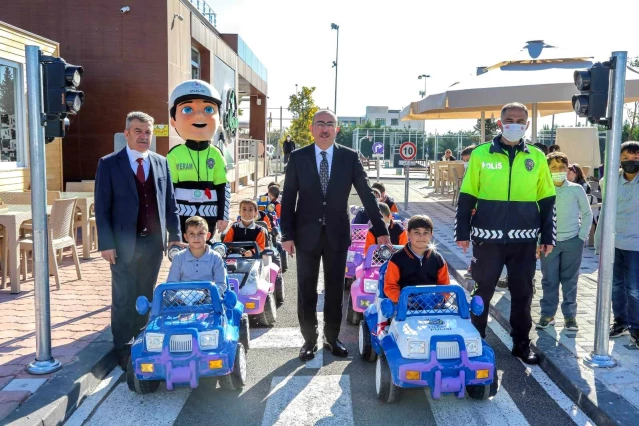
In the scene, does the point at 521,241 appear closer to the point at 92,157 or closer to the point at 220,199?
the point at 220,199

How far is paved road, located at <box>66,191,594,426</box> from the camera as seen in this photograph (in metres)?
4.12

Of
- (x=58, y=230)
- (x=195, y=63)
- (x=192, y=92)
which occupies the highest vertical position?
(x=195, y=63)

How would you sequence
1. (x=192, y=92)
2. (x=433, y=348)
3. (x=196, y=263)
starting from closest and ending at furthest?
(x=433, y=348) → (x=196, y=263) → (x=192, y=92)

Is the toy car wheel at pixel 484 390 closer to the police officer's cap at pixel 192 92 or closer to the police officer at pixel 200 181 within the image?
the police officer at pixel 200 181

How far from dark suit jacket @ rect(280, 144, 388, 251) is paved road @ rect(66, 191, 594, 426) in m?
1.09

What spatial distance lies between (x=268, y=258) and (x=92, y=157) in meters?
11.0

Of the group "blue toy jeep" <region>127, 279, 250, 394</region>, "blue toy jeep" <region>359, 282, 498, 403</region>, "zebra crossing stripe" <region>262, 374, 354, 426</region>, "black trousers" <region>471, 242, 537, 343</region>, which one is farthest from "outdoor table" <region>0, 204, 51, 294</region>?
"black trousers" <region>471, 242, 537, 343</region>

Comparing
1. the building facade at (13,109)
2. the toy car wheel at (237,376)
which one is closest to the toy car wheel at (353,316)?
the toy car wheel at (237,376)

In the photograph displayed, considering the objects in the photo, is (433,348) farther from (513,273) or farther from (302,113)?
(302,113)

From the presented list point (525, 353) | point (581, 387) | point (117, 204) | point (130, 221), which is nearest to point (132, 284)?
point (130, 221)

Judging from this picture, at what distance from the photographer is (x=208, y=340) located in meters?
4.30

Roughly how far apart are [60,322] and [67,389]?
1.90 metres

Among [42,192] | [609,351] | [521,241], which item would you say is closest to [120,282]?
[42,192]

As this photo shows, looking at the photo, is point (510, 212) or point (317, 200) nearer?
point (510, 212)
